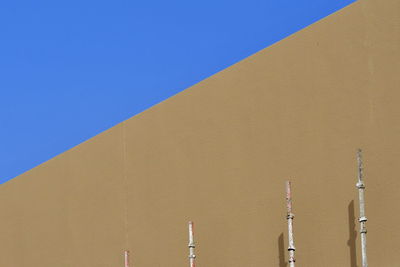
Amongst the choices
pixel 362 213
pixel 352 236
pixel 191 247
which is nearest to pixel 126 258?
pixel 191 247

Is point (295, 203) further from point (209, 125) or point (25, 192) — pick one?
point (25, 192)

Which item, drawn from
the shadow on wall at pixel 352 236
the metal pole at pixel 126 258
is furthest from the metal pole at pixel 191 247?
the shadow on wall at pixel 352 236

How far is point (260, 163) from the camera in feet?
36.3

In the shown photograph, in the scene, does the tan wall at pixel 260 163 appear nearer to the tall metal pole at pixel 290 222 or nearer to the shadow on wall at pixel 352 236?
the shadow on wall at pixel 352 236

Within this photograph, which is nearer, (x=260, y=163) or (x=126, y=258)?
(x=260, y=163)

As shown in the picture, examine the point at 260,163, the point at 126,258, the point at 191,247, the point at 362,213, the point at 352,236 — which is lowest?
the point at 352,236

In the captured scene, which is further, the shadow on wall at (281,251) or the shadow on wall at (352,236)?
the shadow on wall at (281,251)

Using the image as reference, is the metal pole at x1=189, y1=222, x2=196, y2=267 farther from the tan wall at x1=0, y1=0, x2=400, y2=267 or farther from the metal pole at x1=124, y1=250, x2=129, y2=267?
the metal pole at x1=124, y1=250, x2=129, y2=267

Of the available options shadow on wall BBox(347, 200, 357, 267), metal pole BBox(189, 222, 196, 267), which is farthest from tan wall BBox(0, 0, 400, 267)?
metal pole BBox(189, 222, 196, 267)

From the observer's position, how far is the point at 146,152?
13.0m

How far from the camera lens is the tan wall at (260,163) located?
974cm

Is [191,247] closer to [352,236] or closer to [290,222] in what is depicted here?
[290,222]

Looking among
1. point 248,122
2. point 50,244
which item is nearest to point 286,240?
point 248,122

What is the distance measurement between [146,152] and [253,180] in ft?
7.65
